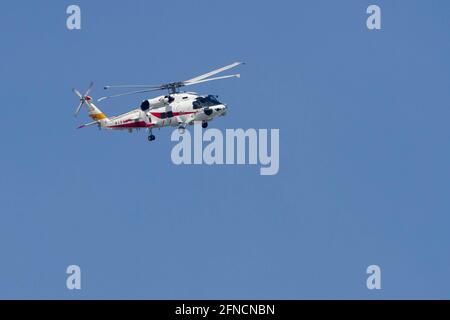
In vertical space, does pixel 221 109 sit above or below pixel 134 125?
above

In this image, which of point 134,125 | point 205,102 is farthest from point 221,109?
point 134,125

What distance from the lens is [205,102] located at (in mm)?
138250

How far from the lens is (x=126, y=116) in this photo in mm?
141625

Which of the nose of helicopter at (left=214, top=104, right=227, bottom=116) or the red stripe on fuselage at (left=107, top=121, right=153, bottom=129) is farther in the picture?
the red stripe on fuselage at (left=107, top=121, right=153, bottom=129)

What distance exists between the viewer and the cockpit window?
138125 mm

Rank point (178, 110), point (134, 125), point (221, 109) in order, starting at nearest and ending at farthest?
point (221, 109) → point (178, 110) → point (134, 125)

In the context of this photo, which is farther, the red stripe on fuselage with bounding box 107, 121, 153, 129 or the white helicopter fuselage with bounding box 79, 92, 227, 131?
the red stripe on fuselage with bounding box 107, 121, 153, 129

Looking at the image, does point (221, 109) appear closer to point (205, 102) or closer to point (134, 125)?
point (205, 102)

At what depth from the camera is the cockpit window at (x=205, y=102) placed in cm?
13812

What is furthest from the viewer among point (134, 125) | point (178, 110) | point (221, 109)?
point (134, 125)

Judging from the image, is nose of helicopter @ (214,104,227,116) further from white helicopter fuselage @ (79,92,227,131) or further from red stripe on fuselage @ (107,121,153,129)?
red stripe on fuselage @ (107,121,153,129)
